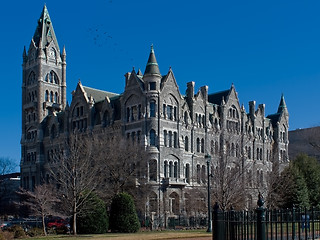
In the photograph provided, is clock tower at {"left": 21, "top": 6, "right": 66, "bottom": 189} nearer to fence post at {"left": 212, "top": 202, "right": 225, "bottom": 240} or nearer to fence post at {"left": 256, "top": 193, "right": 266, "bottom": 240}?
fence post at {"left": 212, "top": 202, "right": 225, "bottom": 240}

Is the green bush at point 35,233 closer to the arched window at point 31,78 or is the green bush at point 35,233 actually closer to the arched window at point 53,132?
the arched window at point 53,132

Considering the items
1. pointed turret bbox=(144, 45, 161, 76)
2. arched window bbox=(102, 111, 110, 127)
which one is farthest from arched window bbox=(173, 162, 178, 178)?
pointed turret bbox=(144, 45, 161, 76)

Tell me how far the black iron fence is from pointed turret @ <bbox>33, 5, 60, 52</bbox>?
265 feet

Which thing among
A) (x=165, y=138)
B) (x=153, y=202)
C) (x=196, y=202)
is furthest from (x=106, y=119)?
(x=196, y=202)

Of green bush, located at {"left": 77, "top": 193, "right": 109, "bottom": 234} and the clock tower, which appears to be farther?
the clock tower

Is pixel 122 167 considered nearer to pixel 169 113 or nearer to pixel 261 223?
pixel 169 113

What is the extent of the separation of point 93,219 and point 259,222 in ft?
97.6

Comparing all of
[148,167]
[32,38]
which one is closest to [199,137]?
[148,167]

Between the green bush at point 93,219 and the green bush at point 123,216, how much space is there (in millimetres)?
1374

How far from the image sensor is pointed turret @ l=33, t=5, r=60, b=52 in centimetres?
9750

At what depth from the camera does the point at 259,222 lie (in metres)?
17.5

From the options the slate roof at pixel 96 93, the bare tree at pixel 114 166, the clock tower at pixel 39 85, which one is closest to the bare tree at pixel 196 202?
the bare tree at pixel 114 166

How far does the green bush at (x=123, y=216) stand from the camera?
154 ft

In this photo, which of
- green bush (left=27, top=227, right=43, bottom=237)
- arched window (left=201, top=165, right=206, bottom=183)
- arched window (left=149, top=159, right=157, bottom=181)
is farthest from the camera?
arched window (left=201, top=165, right=206, bottom=183)
